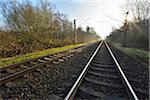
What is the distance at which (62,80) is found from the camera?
23.8ft

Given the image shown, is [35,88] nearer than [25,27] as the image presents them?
Yes

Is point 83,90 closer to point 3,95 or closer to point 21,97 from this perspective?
point 21,97

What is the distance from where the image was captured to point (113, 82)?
689cm

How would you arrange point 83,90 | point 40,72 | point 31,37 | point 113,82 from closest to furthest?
1. point 83,90
2. point 113,82
3. point 40,72
4. point 31,37

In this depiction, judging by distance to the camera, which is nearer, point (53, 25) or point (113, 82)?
point (113, 82)

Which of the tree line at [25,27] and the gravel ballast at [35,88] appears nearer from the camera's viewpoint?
the gravel ballast at [35,88]

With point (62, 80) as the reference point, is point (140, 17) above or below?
above

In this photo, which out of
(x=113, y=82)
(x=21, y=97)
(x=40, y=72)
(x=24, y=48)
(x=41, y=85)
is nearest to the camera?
(x=21, y=97)

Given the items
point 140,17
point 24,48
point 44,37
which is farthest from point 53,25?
point 140,17

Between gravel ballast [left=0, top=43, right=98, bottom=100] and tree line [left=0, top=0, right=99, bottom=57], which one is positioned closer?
gravel ballast [left=0, top=43, right=98, bottom=100]

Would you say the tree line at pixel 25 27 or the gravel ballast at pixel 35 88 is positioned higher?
the tree line at pixel 25 27

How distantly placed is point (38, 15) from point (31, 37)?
4754 millimetres

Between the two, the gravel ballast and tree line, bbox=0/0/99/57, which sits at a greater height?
tree line, bbox=0/0/99/57

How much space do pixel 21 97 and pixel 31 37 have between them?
1993cm
